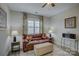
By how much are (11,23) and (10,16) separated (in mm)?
182

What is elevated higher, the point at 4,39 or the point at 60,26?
the point at 60,26

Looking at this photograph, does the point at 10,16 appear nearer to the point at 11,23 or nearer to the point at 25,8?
the point at 11,23

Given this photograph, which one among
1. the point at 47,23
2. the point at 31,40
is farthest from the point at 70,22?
the point at 31,40

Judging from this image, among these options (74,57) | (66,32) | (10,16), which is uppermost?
(10,16)

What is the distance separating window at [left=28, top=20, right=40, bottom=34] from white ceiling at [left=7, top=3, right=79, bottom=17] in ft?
0.83

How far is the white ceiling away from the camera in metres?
2.31

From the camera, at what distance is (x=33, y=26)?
2.55m

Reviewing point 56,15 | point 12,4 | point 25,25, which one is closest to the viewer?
point 12,4

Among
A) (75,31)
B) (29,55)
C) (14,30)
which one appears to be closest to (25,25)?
(14,30)

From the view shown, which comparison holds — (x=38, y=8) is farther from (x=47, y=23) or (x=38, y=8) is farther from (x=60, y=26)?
(x=60, y=26)

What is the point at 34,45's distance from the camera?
8.12ft

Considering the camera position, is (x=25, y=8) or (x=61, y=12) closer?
(x=25, y=8)

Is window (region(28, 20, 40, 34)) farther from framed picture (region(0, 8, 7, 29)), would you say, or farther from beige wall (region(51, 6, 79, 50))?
framed picture (region(0, 8, 7, 29))

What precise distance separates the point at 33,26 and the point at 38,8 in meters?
0.52
